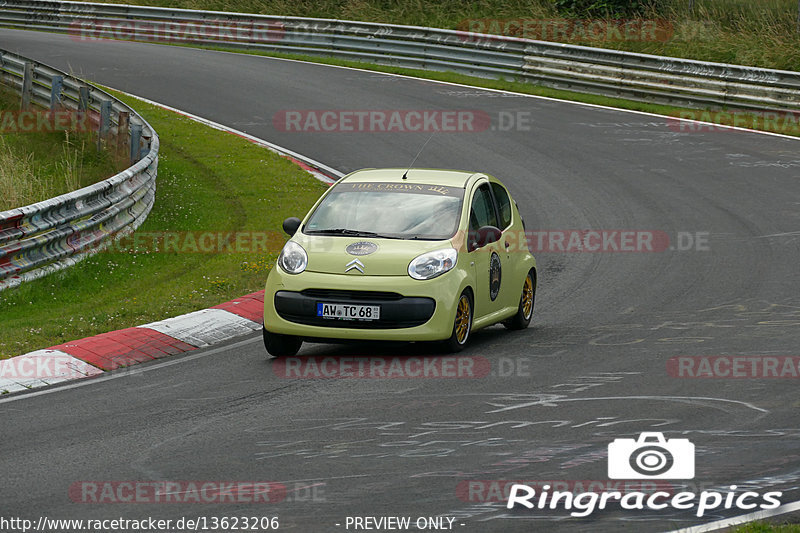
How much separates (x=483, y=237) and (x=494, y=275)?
0.46m

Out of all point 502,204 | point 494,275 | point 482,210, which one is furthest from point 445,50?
point 494,275

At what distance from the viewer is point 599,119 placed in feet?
82.5

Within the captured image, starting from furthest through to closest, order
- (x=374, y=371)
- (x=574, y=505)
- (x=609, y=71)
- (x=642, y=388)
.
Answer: (x=609, y=71) → (x=374, y=371) → (x=642, y=388) → (x=574, y=505)

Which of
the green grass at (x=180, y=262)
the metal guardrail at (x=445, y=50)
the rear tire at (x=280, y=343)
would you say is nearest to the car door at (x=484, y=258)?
the rear tire at (x=280, y=343)

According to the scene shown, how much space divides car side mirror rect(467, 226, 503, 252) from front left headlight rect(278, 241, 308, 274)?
4.98 ft

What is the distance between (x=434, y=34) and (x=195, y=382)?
2225 cm

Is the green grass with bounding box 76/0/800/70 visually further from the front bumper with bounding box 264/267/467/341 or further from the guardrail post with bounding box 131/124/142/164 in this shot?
the front bumper with bounding box 264/267/467/341

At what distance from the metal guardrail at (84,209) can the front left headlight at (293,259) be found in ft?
12.1

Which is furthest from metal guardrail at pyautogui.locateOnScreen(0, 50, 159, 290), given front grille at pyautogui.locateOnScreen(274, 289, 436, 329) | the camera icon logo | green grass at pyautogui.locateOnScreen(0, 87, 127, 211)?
the camera icon logo

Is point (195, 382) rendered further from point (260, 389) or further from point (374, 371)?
point (374, 371)

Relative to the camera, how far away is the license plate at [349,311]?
9.81 m

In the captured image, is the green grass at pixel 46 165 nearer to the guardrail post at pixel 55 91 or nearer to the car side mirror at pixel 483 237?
the guardrail post at pixel 55 91

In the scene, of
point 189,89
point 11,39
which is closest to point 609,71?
point 189,89

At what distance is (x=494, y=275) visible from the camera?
36.1 feet
